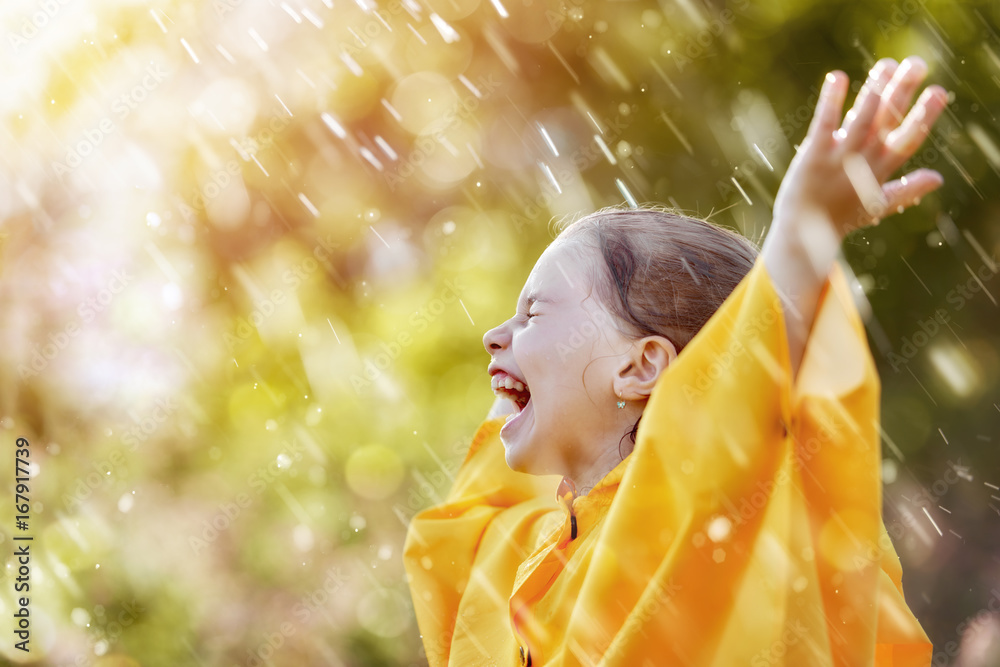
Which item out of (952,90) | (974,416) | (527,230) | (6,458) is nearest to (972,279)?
(974,416)

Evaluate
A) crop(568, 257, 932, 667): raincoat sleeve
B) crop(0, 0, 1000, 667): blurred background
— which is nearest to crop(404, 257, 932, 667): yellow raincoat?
crop(568, 257, 932, 667): raincoat sleeve

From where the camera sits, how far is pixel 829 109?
0.51 meters

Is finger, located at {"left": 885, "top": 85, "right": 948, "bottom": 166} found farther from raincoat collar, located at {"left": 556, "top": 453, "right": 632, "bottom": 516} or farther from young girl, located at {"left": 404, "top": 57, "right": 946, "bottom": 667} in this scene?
raincoat collar, located at {"left": 556, "top": 453, "right": 632, "bottom": 516}

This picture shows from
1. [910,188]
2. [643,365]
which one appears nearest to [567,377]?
[643,365]

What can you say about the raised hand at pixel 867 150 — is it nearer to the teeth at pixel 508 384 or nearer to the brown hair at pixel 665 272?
the brown hair at pixel 665 272

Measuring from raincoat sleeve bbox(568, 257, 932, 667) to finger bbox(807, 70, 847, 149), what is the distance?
10 cm

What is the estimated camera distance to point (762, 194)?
60.4 inches

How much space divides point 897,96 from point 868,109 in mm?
25

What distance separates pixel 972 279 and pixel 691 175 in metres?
0.60

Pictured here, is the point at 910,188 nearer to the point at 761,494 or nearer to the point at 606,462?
the point at 761,494

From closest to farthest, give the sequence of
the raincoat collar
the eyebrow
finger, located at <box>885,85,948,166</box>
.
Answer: finger, located at <box>885,85,948,166</box> → the raincoat collar → the eyebrow

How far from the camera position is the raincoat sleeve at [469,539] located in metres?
0.95

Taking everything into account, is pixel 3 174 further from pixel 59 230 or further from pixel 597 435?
pixel 597 435

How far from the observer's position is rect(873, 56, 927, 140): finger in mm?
498
